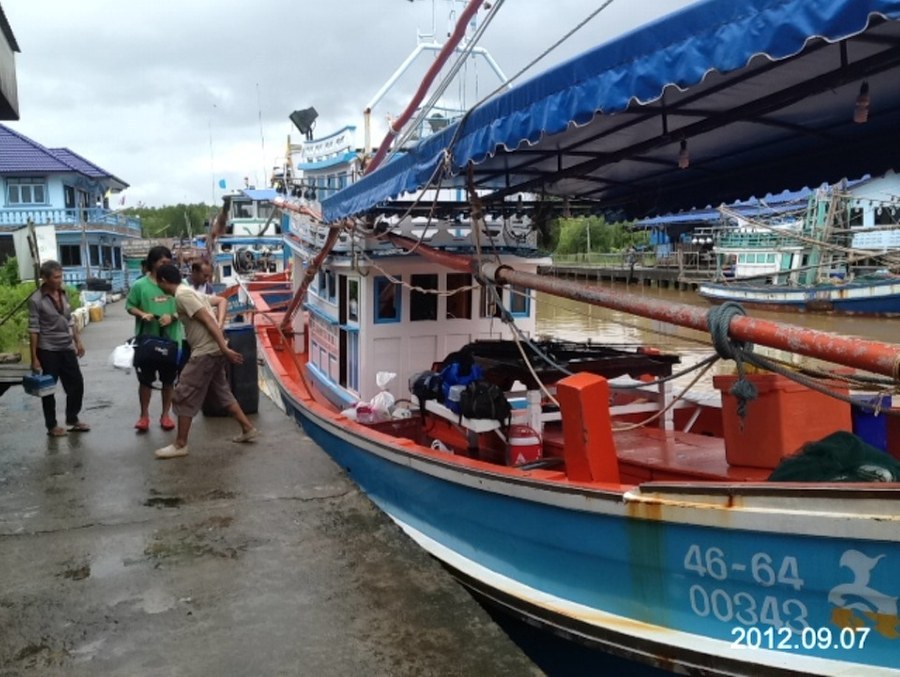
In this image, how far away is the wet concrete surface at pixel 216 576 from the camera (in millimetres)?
3008

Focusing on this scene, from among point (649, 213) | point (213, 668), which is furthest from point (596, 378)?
point (649, 213)

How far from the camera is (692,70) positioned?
9.98ft

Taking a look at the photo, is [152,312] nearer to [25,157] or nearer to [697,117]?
[697,117]

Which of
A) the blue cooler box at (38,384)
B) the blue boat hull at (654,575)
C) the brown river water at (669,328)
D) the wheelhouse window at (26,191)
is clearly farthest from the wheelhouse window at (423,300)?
the wheelhouse window at (26,191)

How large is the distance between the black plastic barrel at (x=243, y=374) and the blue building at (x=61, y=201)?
82.0 ft

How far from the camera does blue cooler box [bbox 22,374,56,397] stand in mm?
5809

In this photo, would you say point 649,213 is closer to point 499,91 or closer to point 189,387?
point 499,91

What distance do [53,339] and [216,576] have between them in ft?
10.9

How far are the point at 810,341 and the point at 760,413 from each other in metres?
1.08

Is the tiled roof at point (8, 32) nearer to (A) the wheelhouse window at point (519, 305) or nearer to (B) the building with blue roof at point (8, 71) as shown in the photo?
(B) the building with blue roof at point (8, 71)

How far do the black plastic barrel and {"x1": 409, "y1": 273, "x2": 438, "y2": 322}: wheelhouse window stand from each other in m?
1.61

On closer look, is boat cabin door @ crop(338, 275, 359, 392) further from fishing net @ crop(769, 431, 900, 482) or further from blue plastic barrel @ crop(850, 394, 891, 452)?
fishing net @ crop(769, 431, 900, 482)

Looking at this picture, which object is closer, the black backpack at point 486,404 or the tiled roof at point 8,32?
the black backpack at point 486,404

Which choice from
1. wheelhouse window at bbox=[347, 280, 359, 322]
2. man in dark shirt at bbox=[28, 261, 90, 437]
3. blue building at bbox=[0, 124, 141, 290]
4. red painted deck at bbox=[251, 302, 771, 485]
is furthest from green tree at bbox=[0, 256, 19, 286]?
red painted deck at bbox=[251, 302, 771, 485]
